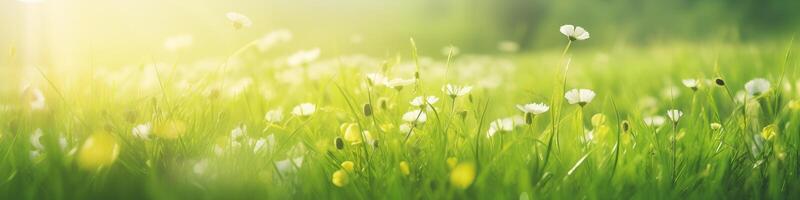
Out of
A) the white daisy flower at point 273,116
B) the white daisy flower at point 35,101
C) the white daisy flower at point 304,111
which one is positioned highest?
the white daisy flower at point 304,111

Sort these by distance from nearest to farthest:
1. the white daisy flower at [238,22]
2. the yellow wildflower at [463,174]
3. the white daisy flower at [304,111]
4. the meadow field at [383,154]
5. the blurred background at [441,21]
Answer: the yellow wildflower at [463,174] → the meadow field at [383,154] → the white daisy flower at [304,111] → the white daisy flower at [238,22] → the blurred background at [441,21]

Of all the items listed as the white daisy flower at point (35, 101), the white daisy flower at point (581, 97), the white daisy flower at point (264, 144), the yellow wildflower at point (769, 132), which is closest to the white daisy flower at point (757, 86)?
the yellow wildflower at point (769, 132)

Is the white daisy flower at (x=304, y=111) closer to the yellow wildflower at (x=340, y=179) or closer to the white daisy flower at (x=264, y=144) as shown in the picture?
the white daisy flower at (x=264, y=144)

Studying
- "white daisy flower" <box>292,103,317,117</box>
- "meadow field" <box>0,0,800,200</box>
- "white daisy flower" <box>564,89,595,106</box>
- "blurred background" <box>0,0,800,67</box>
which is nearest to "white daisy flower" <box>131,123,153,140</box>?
"meadow field" <box>0,0,800,200</box>

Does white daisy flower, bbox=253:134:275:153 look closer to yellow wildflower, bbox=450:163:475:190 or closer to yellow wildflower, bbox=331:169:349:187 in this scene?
yellow wildflower, bbox=331:169:349:187

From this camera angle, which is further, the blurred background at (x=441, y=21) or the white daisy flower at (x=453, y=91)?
the blurred background at (x=441, y=21)

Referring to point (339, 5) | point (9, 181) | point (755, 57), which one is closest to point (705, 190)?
point (9, 181)

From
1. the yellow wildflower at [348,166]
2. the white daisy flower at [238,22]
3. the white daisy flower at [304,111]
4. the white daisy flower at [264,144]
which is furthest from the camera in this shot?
the white daisy flower at [238,22]

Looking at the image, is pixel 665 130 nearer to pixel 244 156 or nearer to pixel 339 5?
pixel 244 156

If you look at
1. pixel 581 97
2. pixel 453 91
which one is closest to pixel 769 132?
pixel 581 97
